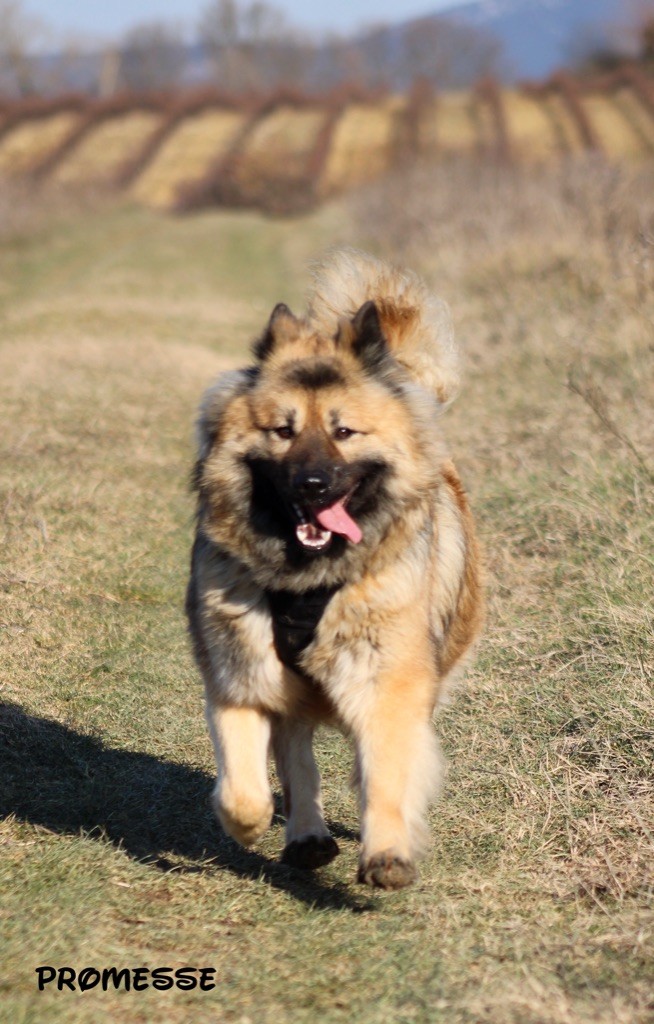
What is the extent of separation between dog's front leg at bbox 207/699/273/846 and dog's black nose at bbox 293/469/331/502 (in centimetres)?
71

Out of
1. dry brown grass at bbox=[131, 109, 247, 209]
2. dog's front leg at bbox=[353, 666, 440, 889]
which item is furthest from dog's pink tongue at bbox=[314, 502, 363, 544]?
dry brown grass at bbox=[131, 109, 247, 209]

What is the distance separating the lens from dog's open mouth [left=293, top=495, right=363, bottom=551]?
382cm

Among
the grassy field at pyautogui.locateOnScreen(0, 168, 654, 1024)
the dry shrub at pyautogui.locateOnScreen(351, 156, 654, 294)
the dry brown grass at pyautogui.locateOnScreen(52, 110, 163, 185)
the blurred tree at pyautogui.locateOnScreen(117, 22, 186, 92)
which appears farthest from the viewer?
the blurred tree at pyautogui.locateOnScreen(117, 22, 186, 92)

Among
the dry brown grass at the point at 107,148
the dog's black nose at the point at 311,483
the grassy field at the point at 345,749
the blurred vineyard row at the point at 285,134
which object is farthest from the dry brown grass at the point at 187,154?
the dog's black nose at the point at 311,483

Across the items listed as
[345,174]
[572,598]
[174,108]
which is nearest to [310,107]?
[174,108]

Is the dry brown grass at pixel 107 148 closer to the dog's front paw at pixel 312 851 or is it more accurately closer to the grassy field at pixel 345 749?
the grassy field at pixel 345 749

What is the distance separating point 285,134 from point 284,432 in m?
42.0

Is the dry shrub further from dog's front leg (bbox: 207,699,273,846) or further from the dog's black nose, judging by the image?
dog's front leg (bbox: 207,699,273,846)

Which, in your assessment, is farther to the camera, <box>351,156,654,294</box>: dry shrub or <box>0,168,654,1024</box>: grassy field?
<box>351,156,654,294</box>: dry shrub

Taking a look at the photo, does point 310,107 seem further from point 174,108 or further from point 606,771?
point 606,771

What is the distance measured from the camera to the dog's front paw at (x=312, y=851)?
13.3ft

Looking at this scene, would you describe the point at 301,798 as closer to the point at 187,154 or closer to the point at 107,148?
the point at 187,154

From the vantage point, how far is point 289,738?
13.6ft

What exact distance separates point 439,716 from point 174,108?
1753 inches
